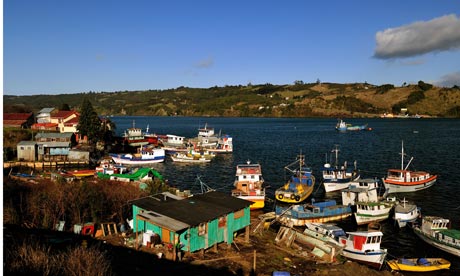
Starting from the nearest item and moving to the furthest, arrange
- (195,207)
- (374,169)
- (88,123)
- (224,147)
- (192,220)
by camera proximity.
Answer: (192,220) → (195,207) → (374,169) → (88,123) → (224,147)

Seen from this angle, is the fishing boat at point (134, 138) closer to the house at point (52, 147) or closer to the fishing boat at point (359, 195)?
the house at point (52, 147)

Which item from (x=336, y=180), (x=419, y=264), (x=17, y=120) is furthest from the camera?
(x=17, y=120)

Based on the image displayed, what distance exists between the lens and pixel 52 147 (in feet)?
220

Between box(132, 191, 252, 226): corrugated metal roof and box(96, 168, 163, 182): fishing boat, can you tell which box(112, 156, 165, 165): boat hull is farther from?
box(132, 191, 252, 226): corrugated metal roof

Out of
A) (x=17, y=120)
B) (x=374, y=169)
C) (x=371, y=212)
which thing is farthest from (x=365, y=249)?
(x=17, y=120)

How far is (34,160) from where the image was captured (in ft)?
210

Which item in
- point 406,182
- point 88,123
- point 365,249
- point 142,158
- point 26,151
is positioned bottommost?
point 365,249

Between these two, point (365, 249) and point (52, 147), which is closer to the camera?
point (365, 249)

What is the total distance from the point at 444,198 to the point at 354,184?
508 inches

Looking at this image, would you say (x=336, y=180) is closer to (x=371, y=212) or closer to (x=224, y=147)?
(x=371, y=212)

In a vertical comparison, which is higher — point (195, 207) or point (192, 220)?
point (195, 207)

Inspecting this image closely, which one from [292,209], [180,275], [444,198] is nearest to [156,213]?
[180,275]

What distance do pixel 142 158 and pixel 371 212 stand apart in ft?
165

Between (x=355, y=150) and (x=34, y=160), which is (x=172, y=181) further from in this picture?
(x=355, y=150)
